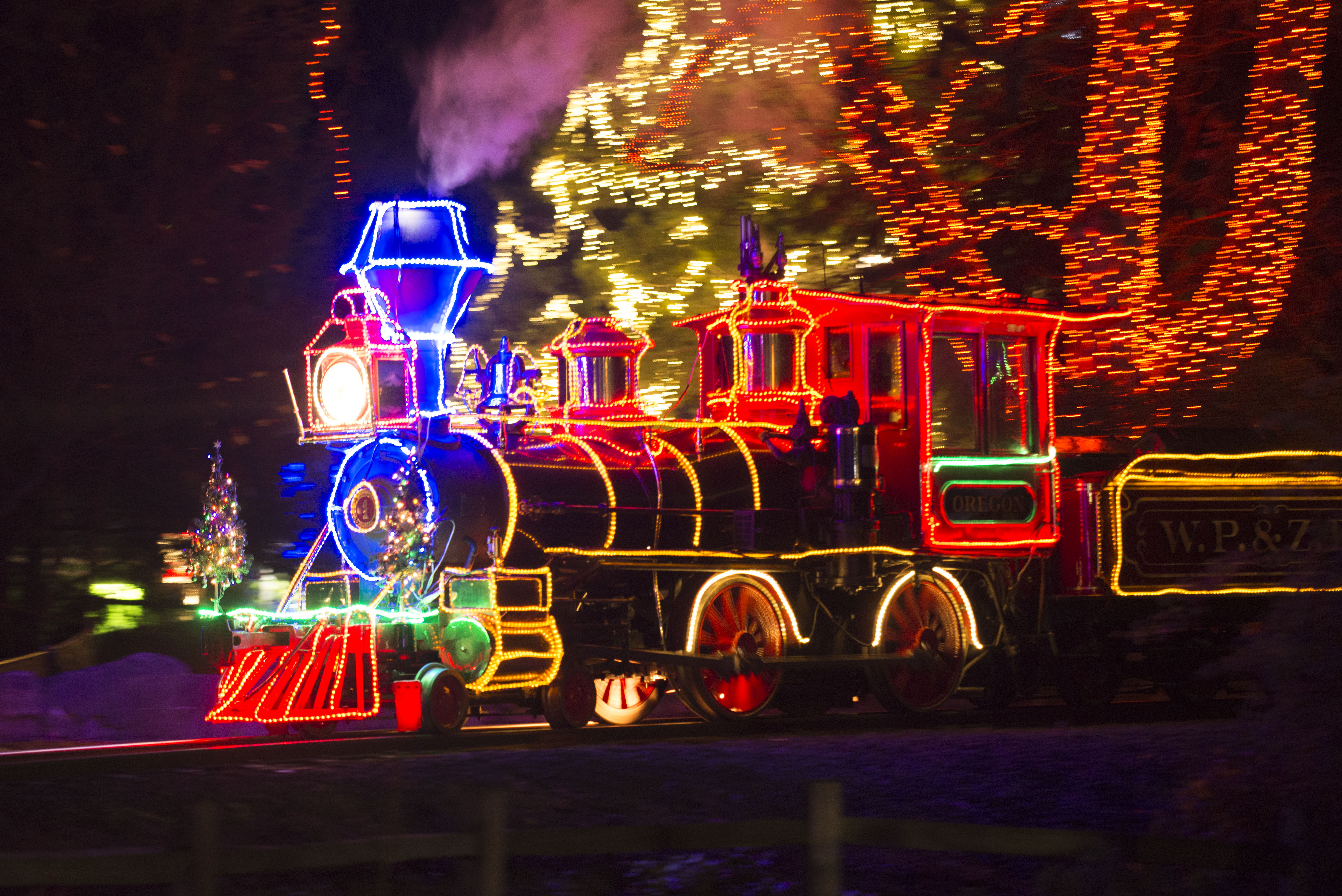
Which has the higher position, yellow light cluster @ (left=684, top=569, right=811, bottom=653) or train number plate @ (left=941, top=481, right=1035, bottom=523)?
train number plate @ (left=941, top=481, right=1035, bottom=523)

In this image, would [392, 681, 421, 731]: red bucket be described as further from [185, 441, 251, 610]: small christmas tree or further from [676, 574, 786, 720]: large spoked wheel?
[676, 574, 786, 720]: large spoked wheel

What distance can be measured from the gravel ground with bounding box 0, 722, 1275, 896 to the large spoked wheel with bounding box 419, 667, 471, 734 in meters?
0.86

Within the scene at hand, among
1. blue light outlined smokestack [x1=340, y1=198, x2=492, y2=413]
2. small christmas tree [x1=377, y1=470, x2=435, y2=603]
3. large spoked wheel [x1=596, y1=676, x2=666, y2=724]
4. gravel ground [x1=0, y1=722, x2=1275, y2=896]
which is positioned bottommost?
large spoked wheel [x1=596, y1=676, x2=666, y2=724]

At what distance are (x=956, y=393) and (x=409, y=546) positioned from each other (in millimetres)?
4116

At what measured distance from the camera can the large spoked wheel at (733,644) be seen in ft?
31.5

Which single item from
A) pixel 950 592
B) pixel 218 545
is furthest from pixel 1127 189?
pixel 218 545

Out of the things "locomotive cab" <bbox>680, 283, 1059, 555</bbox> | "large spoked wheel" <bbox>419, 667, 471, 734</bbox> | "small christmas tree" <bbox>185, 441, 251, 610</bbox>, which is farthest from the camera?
"locomotive cab" <bbox>680, 283, 1059, 555</bbox>

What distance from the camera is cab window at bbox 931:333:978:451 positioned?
10352mm

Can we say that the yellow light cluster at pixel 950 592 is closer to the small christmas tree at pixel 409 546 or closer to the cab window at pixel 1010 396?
the cab window at pixel 1010 396

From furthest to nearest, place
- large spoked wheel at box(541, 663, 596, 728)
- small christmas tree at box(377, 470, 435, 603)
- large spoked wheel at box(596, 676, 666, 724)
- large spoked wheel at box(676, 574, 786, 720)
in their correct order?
large spoked wheel at box(596, 676, 666, 724)
large spoked wheel at box(676, 574, 786, 720)
large spoked wheel at box(541, 663, 596, 728)
small christmas tree at box(377, 470, 435, 603)

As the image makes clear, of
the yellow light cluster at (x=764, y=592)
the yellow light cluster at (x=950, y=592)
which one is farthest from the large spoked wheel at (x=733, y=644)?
the yellow light cluster at (x=950, y=592)

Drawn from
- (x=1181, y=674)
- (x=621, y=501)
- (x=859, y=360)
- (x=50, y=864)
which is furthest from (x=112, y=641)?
(x=50, y=864)

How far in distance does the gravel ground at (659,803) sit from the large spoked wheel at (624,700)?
8.47 feet

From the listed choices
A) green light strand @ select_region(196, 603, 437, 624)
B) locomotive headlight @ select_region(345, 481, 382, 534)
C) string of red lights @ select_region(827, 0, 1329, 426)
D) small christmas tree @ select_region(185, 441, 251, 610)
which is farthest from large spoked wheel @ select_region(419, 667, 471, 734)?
string of red lights @ select_region(827, 0, 1329, 426)
